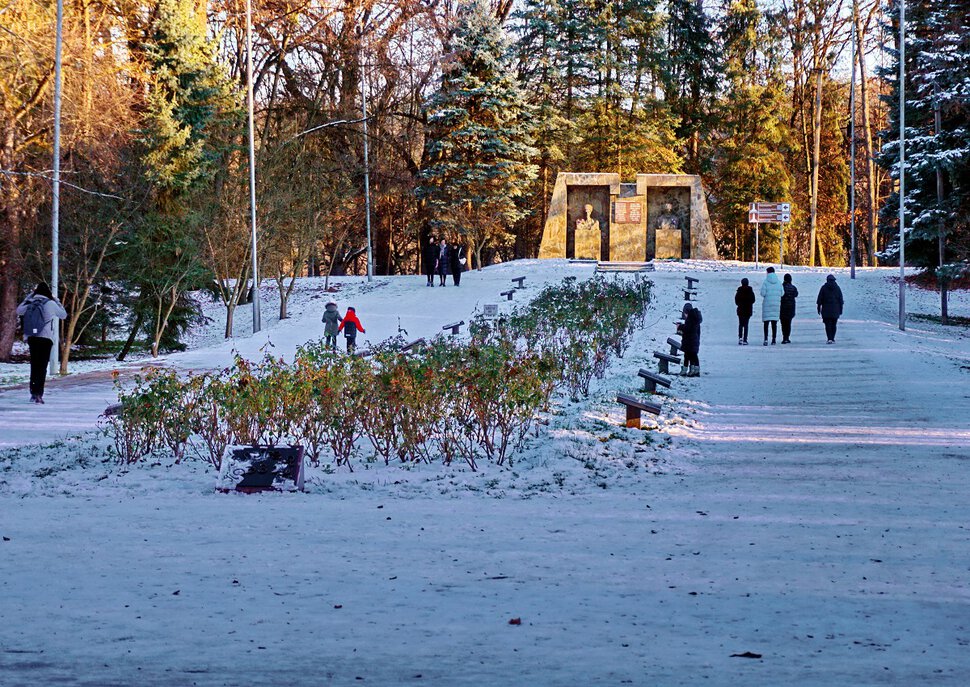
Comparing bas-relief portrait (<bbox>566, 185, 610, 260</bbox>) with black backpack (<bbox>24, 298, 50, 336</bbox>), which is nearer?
black backpack (<bbox>24, 298, 50, 336</bbox>)

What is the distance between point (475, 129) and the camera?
4956 centimetres

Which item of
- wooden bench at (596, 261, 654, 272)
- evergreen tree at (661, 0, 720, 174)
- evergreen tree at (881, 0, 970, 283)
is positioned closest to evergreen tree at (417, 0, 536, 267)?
wooden bench at (596, 261, 654, 272)

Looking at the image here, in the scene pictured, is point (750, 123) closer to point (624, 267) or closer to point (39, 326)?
point (624, 267)

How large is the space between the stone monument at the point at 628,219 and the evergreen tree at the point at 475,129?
10.9ft

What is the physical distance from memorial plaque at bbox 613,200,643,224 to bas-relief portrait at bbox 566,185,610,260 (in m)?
1.35

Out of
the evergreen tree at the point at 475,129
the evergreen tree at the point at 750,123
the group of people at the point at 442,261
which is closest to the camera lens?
the group of people at the point at 442,261

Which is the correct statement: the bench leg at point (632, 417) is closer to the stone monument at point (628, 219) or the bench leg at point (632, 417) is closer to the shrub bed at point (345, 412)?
the shrub bed at point (345, 412)

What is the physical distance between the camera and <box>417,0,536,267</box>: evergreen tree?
4997 cm

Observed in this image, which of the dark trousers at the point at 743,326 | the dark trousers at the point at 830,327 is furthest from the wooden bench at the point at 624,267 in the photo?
the dark trousers at the point at 830,327

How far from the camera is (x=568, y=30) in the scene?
184ft

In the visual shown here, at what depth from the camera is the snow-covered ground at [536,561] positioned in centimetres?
539

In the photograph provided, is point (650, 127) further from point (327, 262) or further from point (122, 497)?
point (122, 497)

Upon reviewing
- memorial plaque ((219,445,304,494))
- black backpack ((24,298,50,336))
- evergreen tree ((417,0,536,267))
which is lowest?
memorial plaque ((219,445,304,494))

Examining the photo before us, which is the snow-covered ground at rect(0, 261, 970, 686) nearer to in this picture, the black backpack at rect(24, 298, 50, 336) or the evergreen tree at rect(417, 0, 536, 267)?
the black backpack at rect(24, 298, 50, 336)
